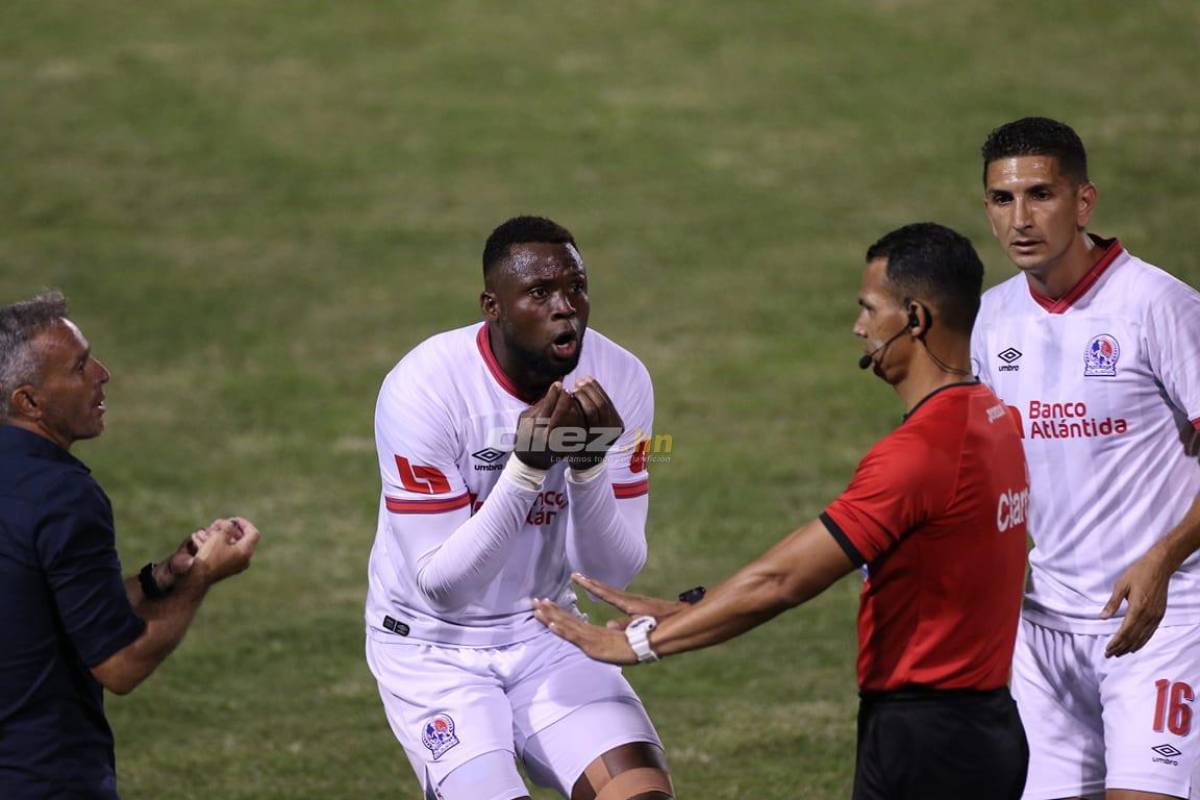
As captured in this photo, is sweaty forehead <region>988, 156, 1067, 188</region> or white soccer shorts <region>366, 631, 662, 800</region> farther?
sweaty forehead <region>988, 156, 1067, 188</region>

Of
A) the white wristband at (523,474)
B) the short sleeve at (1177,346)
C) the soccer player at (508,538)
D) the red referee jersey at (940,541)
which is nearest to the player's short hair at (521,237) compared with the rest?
the soccer player at (508,538)

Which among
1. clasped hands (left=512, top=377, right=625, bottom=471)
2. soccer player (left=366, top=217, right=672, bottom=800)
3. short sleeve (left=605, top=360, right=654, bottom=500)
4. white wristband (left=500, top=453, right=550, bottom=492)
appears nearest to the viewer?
clasped hands (left=512, top=377, right=625, bottom=471)

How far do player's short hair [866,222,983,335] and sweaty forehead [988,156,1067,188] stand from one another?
1.42 meters

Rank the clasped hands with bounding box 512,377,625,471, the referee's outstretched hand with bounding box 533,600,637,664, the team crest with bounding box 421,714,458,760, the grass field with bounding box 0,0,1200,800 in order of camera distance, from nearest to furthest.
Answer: the referee's outstretched hand with bounding box 533,600,637,664
the clasped hands with bounding box 512,377,625,471
the team crest with bounding box 421,714,458,760
the grass field with bounding box 0,0,1200,800

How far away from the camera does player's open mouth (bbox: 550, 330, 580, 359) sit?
20.0 feet

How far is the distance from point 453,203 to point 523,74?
3.27 m

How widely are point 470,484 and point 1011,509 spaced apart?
6.82 ft

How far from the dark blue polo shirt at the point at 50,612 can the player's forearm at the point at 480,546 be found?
123cm

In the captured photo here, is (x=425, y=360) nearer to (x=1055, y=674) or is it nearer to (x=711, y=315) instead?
(x=1055, y=674)

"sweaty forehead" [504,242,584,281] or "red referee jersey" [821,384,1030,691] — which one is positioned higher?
"sweaty forehead" [504,242,584,281]

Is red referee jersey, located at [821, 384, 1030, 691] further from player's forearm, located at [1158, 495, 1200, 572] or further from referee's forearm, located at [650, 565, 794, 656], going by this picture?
player's forearm, located at [1158, 495, 1200, 572]

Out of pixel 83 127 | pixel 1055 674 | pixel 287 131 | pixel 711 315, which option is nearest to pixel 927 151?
pixel 711 315

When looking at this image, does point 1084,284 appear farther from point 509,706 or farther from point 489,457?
point 509,706

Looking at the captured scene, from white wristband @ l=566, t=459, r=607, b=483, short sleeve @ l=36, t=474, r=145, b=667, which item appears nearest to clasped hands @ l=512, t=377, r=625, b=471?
white wristband @ l=566, t=459, r=607, b=483
